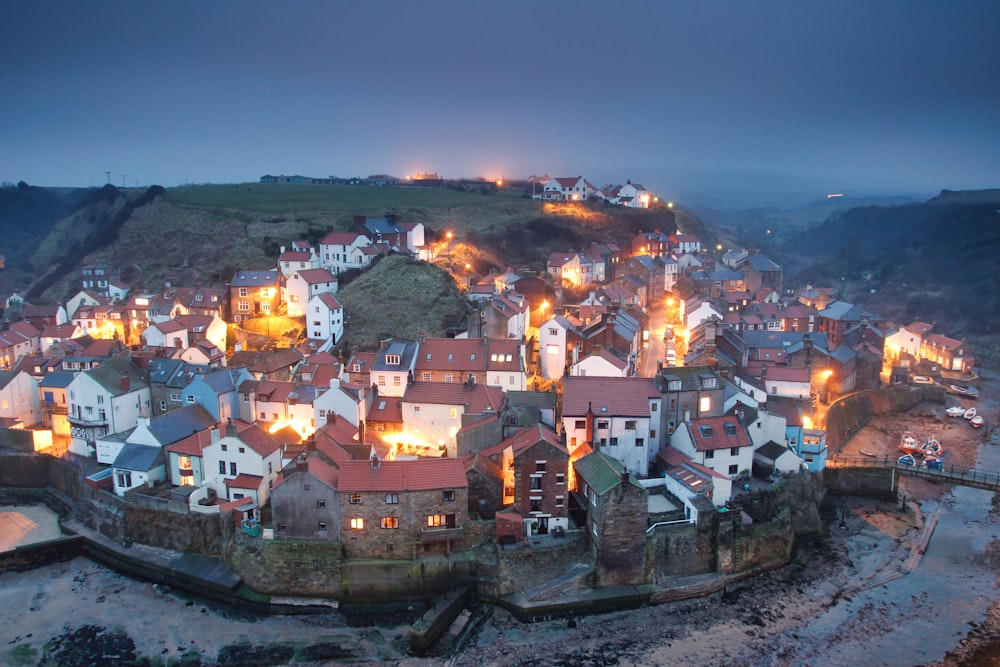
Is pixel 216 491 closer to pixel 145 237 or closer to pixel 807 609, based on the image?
pixel 807 609

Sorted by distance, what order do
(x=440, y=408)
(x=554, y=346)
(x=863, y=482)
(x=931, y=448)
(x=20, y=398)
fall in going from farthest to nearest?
(x=554, y=346) < (x=20, y=398) < (x=931, y=448) < (x=863, y=482) < (x=440, y=408)

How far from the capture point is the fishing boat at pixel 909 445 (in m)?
41.8

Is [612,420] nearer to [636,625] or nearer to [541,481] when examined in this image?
[541,481]

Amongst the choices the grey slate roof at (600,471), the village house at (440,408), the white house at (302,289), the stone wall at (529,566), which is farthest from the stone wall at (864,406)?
the white house at (302,289)

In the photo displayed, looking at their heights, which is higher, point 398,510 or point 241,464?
point 241,464

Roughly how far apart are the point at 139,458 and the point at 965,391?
5955 cm

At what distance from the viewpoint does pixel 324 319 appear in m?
50.3

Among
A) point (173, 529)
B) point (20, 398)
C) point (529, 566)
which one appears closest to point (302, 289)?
point (20, 398)

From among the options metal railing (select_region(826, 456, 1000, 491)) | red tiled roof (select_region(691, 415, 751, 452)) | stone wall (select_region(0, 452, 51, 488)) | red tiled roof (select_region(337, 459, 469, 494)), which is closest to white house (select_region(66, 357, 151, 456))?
stone wall (select_region(0, 452, 51, 488))

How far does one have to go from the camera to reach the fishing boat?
4181 cm

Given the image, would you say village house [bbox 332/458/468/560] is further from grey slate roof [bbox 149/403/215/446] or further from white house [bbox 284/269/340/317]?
white house [bbox 284/269/340/317]

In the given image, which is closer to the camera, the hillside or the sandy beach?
the sandy beach

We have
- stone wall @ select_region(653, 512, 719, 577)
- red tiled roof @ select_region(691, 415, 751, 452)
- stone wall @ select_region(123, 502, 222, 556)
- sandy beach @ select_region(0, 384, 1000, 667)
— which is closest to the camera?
sandy beach @ select_region(0, 384, 1000, 667)

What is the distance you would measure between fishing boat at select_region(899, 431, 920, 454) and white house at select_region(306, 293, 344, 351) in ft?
130
